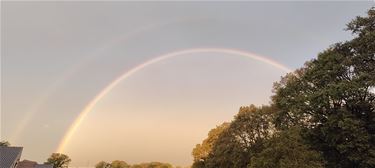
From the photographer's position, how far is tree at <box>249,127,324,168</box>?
3300cm

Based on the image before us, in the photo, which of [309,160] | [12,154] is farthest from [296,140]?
[12,154]

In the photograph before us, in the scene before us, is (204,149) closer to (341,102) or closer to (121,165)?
(341,102)

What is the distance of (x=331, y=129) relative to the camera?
4050cm

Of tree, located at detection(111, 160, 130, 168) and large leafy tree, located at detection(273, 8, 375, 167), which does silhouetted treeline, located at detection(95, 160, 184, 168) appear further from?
large leafy tree, located at detection(273, 8, 375, 167)

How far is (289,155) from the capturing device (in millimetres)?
33656

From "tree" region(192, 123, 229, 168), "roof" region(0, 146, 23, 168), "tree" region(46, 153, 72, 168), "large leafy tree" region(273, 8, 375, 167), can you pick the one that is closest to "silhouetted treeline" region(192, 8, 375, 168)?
"large leafy tree" region(273, 8, 375, 167)

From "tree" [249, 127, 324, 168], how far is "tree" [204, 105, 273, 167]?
2093 centimetres

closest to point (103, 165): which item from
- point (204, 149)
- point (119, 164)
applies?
point (119, 164)

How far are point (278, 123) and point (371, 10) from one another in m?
15.8

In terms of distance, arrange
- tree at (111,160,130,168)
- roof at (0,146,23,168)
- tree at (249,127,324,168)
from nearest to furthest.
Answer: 1. tree at (249,127,324,168)
2. roof at (0,146,23,168)
3. tree at (111,160,130,168)

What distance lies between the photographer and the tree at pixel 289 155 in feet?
108

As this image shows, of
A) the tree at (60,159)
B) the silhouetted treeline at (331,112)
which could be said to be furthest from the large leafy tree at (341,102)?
the tree at (60,159)

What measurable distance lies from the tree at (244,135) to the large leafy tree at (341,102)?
11692 millimetres

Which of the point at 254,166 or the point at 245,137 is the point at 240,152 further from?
the point at 254,166
